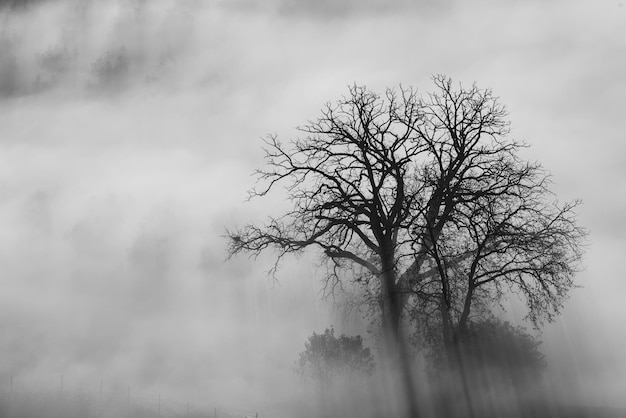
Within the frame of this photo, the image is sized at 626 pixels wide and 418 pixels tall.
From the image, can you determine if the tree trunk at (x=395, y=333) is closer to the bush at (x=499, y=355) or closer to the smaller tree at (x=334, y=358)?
the bush at (x=499, y=355)

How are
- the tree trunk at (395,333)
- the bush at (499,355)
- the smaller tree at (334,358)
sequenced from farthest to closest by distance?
the smaller tree at (334,358)
the bush at (499,355)
the tree trunk at (395,333)

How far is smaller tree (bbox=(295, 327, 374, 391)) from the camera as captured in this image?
101ft

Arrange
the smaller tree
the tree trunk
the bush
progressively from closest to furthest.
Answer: the tree trunk → the bush → the smaller tree

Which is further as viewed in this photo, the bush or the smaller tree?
the smaller tree

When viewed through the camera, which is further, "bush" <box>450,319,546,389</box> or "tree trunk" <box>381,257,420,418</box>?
"bush" <box>450,319,546,389</box>

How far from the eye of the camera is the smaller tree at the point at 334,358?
30.9m

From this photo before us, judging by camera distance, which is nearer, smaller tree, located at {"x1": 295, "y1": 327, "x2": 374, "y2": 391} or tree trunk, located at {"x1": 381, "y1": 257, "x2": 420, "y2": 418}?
tree trunk, located at {"x1": 381, "y1": 257, "x2": 420, "y2": 418}

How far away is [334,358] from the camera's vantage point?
3453 centimetres

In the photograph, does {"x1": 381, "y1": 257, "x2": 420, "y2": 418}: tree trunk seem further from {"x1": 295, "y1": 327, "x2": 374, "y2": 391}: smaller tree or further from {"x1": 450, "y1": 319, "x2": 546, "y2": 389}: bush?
{"x1": 295, "y1": 327, "x2": 374, "y2": 391}: smaller tree

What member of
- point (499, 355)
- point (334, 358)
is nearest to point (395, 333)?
point (499, 355)

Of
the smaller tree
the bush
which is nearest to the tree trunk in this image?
the bush

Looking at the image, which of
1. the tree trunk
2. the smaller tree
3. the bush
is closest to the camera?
the tree trunk

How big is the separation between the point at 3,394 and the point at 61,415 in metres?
57.9

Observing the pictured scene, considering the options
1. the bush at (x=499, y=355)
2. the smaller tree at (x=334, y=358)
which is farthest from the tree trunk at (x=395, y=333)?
the smaller tree at (x=334, y=358)
